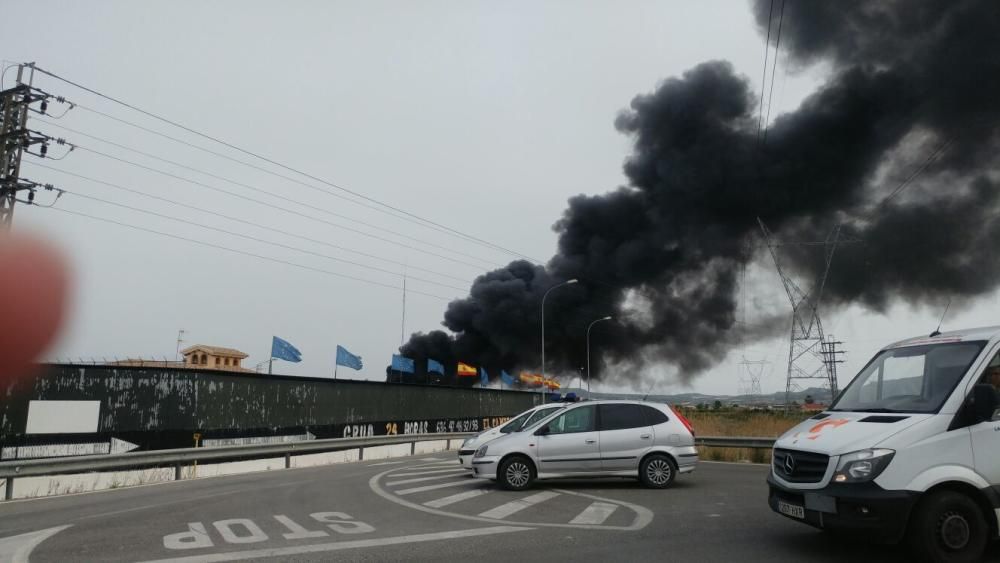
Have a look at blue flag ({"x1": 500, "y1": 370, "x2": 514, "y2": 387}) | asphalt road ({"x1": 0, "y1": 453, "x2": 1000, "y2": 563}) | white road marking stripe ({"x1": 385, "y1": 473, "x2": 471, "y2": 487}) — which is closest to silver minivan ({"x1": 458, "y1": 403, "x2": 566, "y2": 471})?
white road marking stripe ({"x1": 385, "y1": 473, "x2": 471, "y2": 487})

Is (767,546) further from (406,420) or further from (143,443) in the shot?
(406,420)

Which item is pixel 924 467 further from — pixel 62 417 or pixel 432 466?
pixel 62 417

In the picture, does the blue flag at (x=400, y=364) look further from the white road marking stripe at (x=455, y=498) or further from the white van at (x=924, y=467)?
the white van at (x=924, y=467)

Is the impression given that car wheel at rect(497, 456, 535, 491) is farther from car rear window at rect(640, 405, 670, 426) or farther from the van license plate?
the van license plate

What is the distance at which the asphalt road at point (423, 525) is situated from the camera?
6211 millimetres

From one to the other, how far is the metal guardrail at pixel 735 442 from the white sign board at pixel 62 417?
14.5m

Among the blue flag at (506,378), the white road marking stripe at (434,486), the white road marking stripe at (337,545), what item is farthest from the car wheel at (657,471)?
the blue flag at (506,378)

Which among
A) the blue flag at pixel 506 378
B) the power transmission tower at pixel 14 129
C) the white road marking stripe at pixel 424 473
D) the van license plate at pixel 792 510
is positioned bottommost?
the white road marking stripe at pixel 424 473

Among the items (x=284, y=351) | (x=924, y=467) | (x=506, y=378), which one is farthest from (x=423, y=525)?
(x=506, y=378)

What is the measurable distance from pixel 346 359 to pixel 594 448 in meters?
26.9

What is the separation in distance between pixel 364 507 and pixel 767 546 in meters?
5.28

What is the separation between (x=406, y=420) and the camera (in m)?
30.2

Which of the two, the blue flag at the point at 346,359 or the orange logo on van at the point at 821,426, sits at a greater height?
the blue flag at the point at 346,359

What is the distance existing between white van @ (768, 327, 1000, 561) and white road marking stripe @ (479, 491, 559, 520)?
3736 mm
